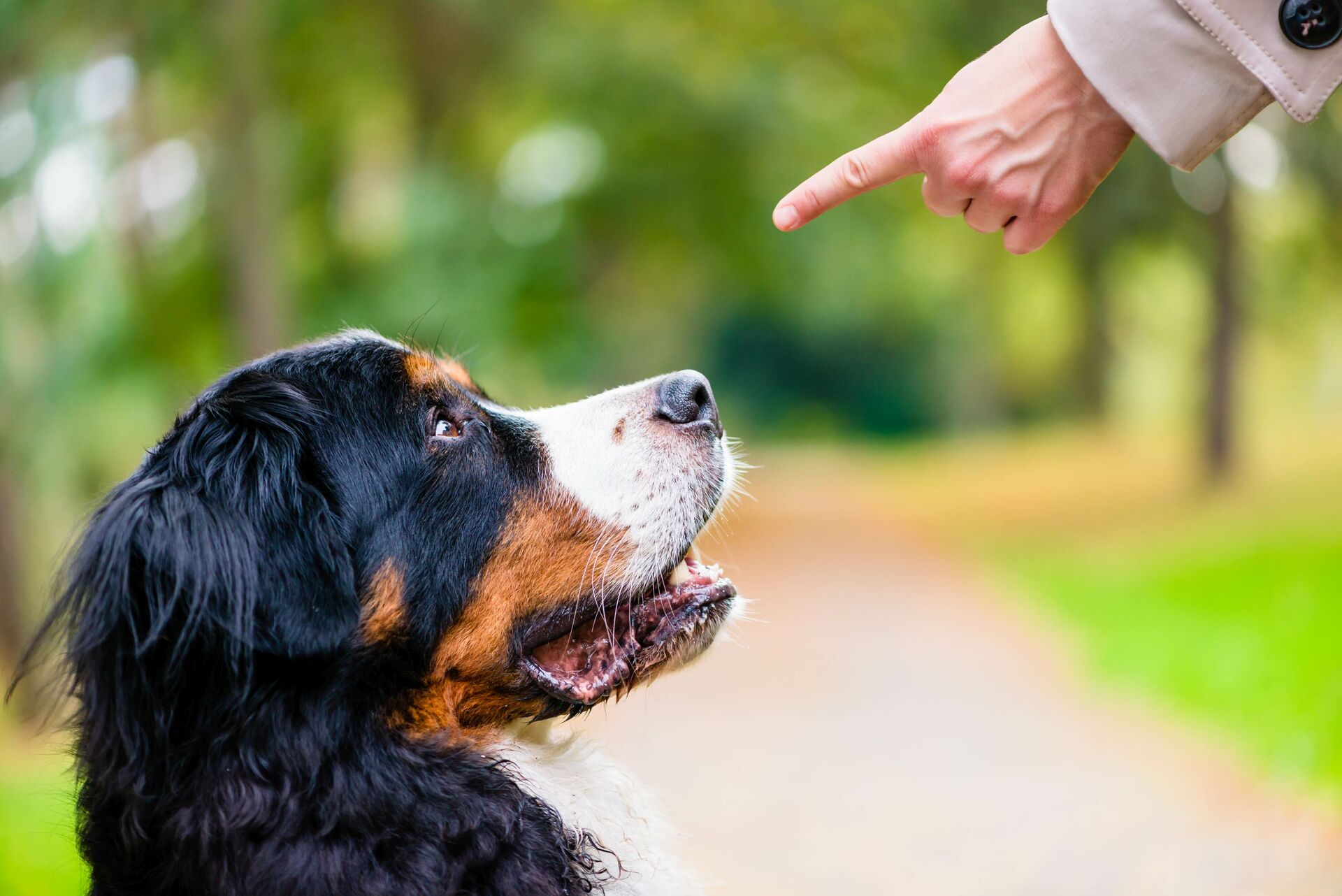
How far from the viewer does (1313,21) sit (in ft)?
7.10

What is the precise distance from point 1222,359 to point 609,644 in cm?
1501

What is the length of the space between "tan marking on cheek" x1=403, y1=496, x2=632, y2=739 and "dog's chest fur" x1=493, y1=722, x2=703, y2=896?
0.12m

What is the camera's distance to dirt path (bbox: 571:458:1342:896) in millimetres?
5562

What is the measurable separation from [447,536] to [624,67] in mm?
10733

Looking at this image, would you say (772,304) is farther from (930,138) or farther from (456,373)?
(930,138)

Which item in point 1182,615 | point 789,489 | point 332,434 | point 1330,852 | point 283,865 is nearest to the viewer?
point 283,865

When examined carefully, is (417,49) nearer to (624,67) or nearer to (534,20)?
(534,20)

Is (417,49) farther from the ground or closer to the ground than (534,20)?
closer to the ground

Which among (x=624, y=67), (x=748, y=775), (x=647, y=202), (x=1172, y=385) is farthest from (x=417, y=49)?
(x=1172, y=385)

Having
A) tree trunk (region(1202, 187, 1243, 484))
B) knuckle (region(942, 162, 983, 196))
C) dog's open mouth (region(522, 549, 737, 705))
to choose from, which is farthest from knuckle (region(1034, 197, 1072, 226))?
tree trunk (region(1202, 187, 1243, 484))

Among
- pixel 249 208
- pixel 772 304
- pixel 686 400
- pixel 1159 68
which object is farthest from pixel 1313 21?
pixel 772 304

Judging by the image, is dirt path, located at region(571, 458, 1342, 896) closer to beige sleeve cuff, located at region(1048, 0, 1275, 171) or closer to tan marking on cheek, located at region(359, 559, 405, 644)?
tan marking on cheek, located at region(359, 559, 405, 644)

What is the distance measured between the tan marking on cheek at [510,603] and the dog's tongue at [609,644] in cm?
9

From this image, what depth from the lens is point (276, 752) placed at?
2.36m
